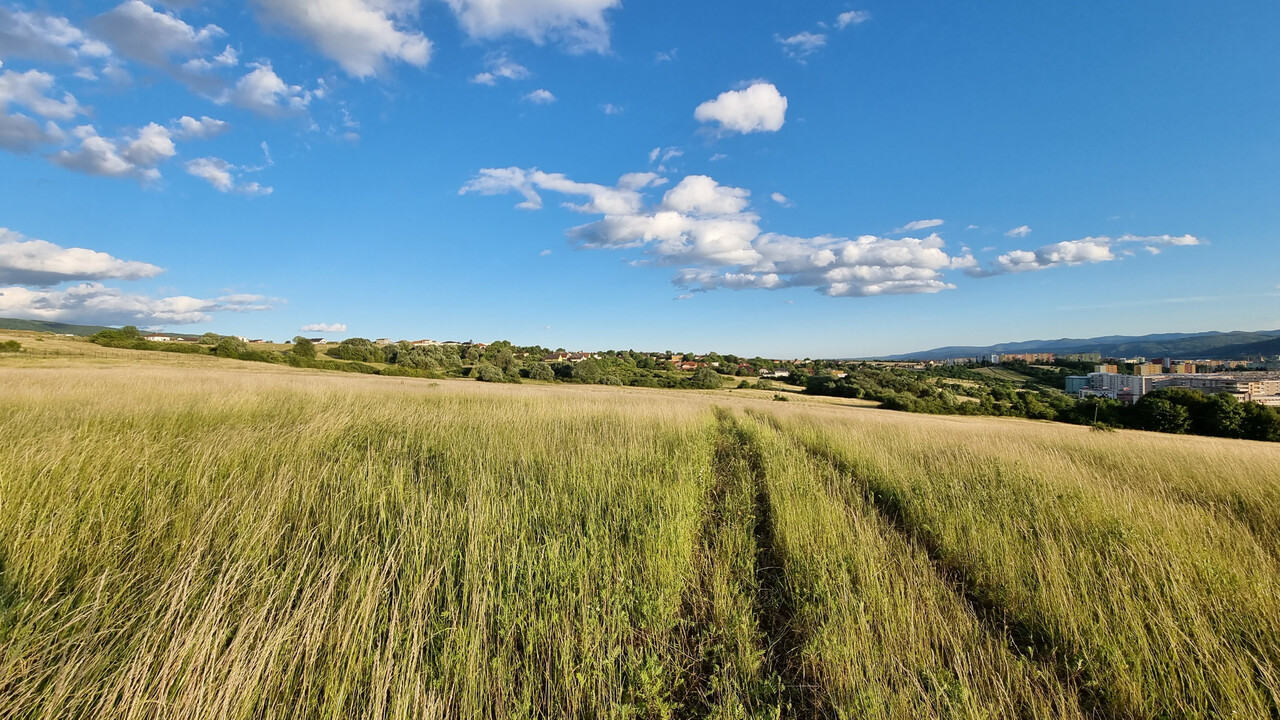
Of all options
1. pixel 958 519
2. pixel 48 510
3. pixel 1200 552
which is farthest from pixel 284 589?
pixel 1200 552

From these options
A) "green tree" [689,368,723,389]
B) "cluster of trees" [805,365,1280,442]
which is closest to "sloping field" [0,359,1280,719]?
"cluster of trees" [805,365,1280,442]

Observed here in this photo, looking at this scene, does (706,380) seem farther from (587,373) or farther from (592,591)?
(592,591)

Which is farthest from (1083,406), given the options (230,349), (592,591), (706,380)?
(230,349)

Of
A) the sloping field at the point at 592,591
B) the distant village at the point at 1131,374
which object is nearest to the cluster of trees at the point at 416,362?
the distant village at the point at 1131,374

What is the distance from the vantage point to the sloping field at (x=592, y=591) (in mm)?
2223

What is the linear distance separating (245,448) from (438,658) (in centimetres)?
479

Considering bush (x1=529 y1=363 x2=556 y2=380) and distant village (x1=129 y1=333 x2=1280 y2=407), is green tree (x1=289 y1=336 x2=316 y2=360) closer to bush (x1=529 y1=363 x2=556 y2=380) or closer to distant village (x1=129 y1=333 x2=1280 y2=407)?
distant village (x1=129 y1=333 x2=1280 y2=407)

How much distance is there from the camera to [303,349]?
162 ft

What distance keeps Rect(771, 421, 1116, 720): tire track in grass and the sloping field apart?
0.03 meters

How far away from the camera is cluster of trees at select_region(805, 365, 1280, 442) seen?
39.4 m

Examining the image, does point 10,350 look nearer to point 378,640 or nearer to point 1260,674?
point 378,640

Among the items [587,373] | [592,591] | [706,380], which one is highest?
[592,591]

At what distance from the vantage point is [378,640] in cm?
251

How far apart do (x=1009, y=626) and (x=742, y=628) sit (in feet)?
6.88
